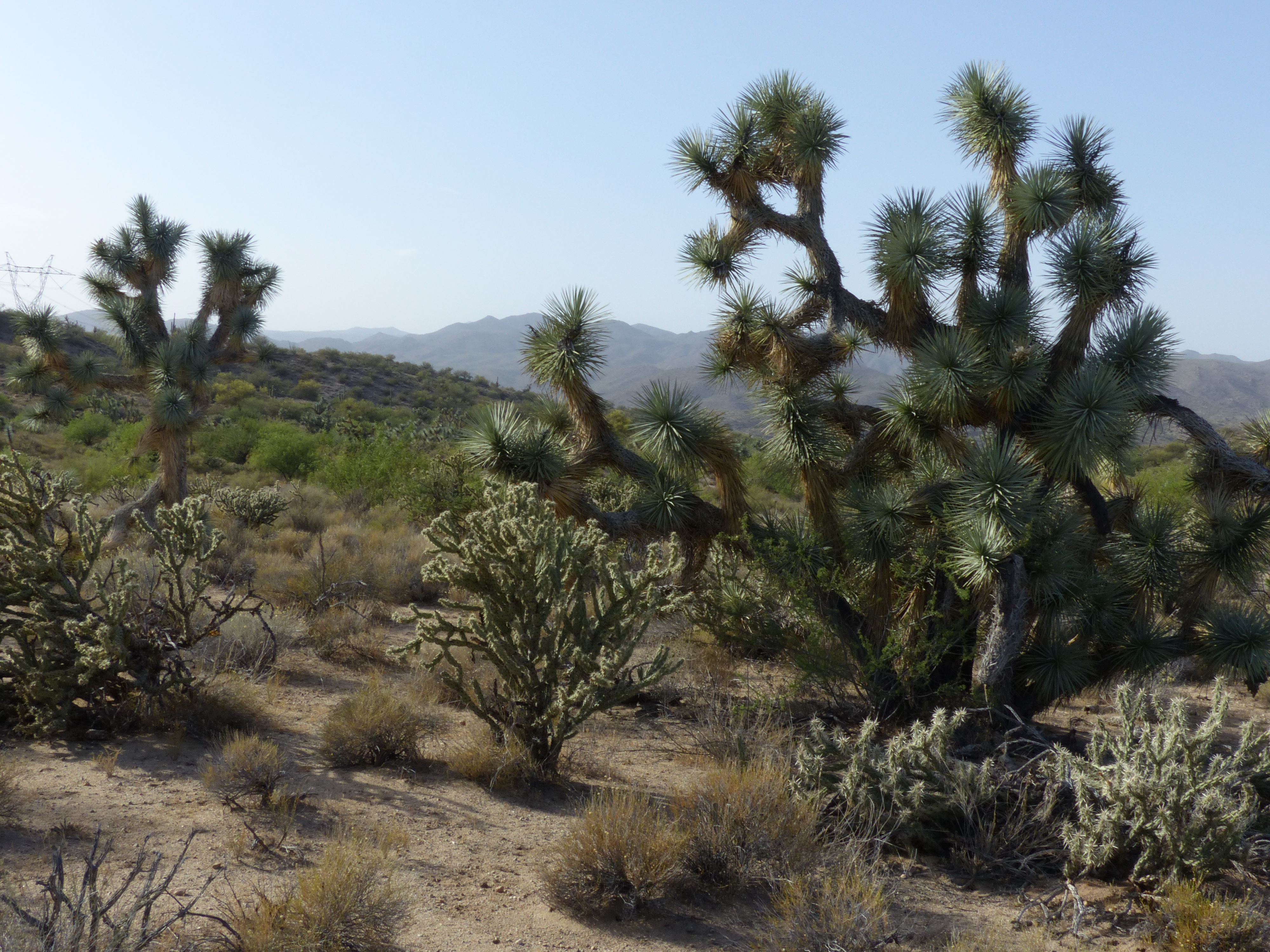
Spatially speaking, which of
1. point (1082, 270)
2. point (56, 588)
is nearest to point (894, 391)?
point (1082, 270)

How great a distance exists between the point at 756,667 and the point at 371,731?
439cm

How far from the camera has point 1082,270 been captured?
6270mm

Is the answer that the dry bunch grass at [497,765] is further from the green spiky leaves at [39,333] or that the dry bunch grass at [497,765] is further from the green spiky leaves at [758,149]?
the green spiky leaves at [39,333]

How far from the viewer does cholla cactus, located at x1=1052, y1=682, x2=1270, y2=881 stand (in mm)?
4047

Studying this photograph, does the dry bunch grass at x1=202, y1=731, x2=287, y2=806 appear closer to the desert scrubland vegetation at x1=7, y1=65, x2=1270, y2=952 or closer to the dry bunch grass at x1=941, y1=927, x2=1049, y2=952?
the desert scrubland vegetation at x1=7, y1=65, x2=1270, y2=952

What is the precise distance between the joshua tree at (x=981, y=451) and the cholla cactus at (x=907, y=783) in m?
1.40

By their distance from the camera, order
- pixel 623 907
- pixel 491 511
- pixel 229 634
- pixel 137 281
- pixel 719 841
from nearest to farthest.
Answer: pixel 623 907
pixel 719 841
pixel 491 511
pixel 229 634
pixel 137 281

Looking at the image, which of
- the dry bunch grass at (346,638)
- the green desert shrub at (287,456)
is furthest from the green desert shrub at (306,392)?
the dry bunch grass at (346,638)

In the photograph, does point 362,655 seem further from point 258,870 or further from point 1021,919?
point 1021,919

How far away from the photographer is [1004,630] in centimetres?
619

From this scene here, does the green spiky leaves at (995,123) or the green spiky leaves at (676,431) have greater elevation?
the green spiky leaves at (995,123)

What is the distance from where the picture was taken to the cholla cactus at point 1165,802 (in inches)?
159

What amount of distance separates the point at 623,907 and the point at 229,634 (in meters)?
5.08

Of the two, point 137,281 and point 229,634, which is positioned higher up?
point 137,281
